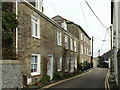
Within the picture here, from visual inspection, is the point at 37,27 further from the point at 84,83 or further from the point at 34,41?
the point at 84,83

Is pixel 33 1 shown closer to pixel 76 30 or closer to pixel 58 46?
pixel 58 46

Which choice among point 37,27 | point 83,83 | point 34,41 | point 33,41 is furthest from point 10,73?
point 83,83

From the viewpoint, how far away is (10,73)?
25.0 feet

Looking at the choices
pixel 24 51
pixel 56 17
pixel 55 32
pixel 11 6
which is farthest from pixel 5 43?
pixel 56 17

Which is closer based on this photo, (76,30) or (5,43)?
(5,43)

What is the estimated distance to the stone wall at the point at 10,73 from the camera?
7.04 m

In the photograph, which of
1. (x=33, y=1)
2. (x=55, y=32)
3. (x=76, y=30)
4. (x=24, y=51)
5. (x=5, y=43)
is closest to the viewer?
(x=5, y=43)

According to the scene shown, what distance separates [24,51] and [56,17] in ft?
65.6

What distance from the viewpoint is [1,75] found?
22.5 ft

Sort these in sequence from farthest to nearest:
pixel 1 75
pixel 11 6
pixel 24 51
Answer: pixel 24 51 → pixel 11 6 → pixel 1 75

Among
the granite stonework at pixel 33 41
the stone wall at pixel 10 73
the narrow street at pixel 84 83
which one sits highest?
the granite stonework at pixel 33 41

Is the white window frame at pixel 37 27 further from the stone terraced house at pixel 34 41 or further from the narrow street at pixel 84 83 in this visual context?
the narrow street at pixel 84 83

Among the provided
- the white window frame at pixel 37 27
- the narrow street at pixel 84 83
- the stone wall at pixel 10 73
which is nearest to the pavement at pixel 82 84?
the narrow street at pixel 84 83

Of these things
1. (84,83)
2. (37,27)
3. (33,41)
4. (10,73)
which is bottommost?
(84,83)
